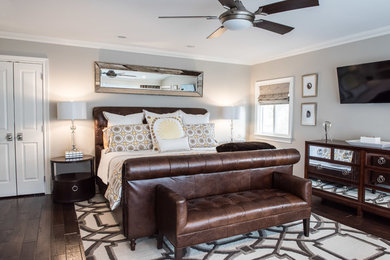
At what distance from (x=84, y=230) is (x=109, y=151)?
1.34 meters

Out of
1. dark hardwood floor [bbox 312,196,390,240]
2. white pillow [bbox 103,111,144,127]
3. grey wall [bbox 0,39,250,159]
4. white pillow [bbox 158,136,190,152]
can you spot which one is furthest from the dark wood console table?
white pillow [bbox 103,111,144,127]

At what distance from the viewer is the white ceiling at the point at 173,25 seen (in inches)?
119

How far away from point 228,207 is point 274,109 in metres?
3.76

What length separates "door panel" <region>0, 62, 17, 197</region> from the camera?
4077 mm

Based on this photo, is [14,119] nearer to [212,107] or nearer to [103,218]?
[103,218]

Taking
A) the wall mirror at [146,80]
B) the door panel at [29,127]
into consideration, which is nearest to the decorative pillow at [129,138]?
the wall mirror at [146,80]

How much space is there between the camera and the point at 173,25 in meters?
3.70

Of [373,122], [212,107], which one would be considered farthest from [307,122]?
[212,107]

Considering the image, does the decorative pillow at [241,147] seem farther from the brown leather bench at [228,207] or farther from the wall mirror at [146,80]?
the wall mirror at [146,80]

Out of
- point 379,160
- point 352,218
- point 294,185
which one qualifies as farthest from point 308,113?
point 294,185

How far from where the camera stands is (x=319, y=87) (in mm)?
4676

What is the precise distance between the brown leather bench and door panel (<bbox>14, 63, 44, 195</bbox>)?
2.87m

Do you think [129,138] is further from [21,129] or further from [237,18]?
[237,18]

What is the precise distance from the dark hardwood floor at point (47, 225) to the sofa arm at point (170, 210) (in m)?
0.81
